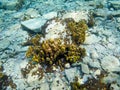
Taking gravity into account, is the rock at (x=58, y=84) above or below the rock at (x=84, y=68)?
below

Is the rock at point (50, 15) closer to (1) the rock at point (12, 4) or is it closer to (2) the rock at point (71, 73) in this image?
(1) the rock at point (12, 4)

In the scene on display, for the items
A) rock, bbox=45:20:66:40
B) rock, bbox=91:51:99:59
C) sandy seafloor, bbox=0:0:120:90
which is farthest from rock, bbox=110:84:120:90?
rock, bbox=45:20:66:40

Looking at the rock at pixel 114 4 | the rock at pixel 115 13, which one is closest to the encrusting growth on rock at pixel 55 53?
the rock at pixel 115 13

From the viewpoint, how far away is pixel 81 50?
6863mm

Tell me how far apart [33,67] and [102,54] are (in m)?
2.50

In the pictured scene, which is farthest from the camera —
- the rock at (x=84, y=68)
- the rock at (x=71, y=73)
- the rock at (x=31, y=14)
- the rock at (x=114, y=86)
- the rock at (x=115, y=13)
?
the rock at (x=31, y=14)

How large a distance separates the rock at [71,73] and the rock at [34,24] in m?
2.58

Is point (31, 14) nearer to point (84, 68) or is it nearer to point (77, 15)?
point (77, 15)

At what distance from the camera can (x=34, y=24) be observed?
8477mm

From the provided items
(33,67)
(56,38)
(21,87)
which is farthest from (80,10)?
(21,87)

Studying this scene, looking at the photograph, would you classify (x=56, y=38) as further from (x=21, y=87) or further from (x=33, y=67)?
(x=21, y=87)

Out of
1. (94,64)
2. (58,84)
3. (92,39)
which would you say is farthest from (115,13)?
(58,84)

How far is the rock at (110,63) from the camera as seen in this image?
638cm

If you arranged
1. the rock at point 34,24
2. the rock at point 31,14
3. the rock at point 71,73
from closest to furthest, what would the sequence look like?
the rock at point 71,73
the rock at point 34,24
the rock at point 31,14
